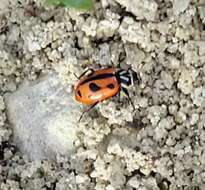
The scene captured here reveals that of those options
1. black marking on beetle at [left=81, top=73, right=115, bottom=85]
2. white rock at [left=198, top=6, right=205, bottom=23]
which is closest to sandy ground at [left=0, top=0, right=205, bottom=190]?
white rock at [left=198, top=6, right=205, bottom=23]

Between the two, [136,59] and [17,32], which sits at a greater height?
[17,32]

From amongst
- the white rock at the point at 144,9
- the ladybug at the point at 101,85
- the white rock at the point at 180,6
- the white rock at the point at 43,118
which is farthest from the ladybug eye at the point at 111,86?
the white rock at the point at 180,6

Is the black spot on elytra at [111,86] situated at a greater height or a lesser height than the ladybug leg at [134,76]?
lesser

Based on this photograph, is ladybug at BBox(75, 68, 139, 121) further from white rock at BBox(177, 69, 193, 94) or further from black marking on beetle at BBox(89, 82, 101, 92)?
white rock at BBox(177, 69, 193, 94)

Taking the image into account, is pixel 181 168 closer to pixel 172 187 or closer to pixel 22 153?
pixel 172 187

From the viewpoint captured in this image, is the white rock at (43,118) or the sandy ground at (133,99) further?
the white rock at (43,118)

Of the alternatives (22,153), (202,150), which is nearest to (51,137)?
(22,153)

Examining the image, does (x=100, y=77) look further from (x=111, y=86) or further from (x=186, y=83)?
(x=186, y=83)

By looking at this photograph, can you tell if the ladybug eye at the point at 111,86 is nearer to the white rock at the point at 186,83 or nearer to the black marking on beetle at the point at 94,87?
the black marking on beetle at the point at 94,87
